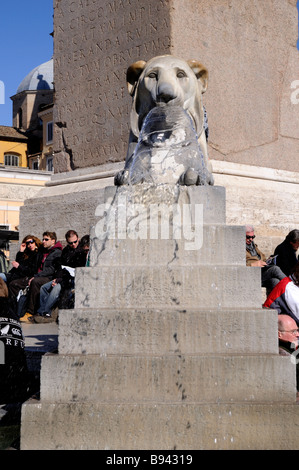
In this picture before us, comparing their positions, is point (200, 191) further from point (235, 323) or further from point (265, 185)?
point (265, 185)

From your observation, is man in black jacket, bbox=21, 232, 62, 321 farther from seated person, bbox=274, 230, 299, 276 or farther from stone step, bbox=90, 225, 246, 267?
stone step, bbox=90, 225, 246, 267

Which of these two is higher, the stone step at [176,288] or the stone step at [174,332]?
the stone step at [176,288]

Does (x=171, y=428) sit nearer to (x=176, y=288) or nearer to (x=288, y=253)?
(x=176, y=288)

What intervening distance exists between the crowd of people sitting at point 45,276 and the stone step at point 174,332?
11.7 feet

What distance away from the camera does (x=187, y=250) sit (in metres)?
3.98

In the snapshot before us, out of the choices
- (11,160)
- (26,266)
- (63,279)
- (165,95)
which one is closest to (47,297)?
(63,279)

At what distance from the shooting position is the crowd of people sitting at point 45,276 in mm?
7645

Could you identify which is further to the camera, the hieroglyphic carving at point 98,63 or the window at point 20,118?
the window at point 20,118

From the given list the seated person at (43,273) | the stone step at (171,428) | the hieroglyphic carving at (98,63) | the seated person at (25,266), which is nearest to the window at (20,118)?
the hieroglyphic carving at (98,63)

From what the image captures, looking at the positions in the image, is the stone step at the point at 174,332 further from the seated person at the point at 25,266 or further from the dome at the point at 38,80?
the dome at the point at 38,80

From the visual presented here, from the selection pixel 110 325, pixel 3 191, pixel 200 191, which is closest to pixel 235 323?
pixel 110 325

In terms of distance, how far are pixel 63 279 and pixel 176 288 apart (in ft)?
13.0

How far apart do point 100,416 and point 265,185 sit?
5.62m
